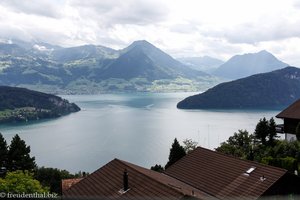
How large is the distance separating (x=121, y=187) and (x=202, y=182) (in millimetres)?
6411

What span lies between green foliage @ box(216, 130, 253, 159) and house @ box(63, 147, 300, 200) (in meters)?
17.5

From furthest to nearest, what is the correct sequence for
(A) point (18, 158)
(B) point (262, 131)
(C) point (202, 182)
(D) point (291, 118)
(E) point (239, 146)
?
(A) point (18, 158) → (B) point (262, 131) → (E) point (239, 146) → (D) point (291, 118) → (C) point (202, 182)

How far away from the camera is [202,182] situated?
25.3 metres

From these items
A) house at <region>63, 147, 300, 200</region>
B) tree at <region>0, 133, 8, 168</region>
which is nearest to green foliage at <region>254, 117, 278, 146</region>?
house at <region>63, 147, 300, 200</region>

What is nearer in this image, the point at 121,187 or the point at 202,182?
the point at 121,187

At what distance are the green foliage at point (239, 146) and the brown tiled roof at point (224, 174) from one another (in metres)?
15.9

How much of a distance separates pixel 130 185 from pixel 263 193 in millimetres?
7483

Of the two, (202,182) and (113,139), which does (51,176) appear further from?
(113,139)

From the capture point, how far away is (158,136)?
131000 millimetres

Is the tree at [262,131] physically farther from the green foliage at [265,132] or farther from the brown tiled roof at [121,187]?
the brown tiled roof at [121,187]

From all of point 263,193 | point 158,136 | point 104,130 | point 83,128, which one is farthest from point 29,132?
point 263,193

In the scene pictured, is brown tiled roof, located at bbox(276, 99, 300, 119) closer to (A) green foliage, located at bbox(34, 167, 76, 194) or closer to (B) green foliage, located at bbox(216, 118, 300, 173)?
(B) green foliage, located at bbox(216, 118, 300, 173)

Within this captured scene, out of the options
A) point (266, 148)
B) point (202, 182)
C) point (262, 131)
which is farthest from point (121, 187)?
point (262, 131)

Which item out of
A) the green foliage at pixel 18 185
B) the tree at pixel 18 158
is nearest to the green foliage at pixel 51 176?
the tree at pixel 18 158
